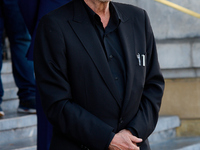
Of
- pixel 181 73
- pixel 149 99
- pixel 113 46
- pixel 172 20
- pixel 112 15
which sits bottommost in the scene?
pixel 181 73

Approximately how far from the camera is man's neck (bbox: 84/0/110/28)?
2.10m

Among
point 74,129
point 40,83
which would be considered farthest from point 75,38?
point 74,129

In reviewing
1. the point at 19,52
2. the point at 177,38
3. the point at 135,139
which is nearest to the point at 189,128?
the point at 177,38

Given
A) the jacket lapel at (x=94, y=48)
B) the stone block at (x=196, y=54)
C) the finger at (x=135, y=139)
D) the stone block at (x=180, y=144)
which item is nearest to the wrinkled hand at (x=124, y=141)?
the finger at (x=135, y=139)

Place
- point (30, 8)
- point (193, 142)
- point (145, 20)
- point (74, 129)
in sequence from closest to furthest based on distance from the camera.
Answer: point (74, 129)
point (145, 20)
point (30, 8)
point (193, 142)

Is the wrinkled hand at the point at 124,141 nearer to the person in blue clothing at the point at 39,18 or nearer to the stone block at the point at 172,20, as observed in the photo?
the person in blue clothing at the point at 39,18

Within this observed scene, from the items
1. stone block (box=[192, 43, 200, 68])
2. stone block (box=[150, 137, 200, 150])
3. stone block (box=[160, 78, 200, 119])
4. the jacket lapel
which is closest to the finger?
the jacket lapel

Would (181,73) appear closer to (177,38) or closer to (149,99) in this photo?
(177,38)

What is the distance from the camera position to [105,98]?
2.01 m

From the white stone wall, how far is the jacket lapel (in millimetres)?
2230

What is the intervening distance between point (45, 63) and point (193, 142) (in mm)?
2430

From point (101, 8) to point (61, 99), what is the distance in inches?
18.0

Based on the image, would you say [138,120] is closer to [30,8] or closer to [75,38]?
[75,38]

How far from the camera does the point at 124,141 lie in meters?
1.99
